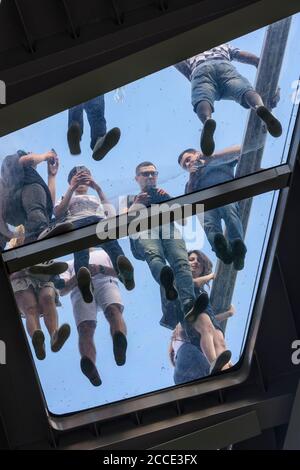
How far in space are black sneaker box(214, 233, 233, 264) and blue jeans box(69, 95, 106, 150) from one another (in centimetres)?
164

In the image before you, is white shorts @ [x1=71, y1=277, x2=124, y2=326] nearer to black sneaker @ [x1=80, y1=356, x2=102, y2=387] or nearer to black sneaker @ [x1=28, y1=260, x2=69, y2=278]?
black sneaker @ [x1=80, y1=356, x2=102, y2=387]

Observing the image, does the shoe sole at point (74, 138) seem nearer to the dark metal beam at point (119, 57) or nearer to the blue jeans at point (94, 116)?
the blue jeans at point (94, 116)

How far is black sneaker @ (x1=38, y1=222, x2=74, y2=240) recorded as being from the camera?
7527mm

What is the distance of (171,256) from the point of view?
8.29 metres

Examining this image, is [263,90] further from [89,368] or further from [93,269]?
[89,368]

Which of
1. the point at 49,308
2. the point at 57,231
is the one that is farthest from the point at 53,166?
the point at 49,308

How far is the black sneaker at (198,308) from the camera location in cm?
830

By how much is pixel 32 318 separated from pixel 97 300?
775 mm

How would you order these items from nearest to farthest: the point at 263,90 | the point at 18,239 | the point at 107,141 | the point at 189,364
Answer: the point at 107,141 → the point at 263,90 → the point at 18,239 → the point at 189,364

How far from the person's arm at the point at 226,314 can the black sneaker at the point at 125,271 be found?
1.04 meters

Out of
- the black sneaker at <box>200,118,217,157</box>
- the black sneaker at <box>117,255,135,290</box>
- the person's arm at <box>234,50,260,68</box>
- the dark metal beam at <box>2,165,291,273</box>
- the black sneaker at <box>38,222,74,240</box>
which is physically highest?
the person's arm at <box>234,50,260,68</box>

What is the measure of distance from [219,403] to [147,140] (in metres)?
3.05

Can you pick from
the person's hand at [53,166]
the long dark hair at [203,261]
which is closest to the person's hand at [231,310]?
the long dark hair at [203,261]

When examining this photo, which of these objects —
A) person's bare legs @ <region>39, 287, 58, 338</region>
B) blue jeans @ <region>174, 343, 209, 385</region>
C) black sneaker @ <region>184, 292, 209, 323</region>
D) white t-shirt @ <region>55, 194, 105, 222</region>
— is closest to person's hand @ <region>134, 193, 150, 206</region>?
white t-shirt @ <region>55, 194, 105, 222</region>
